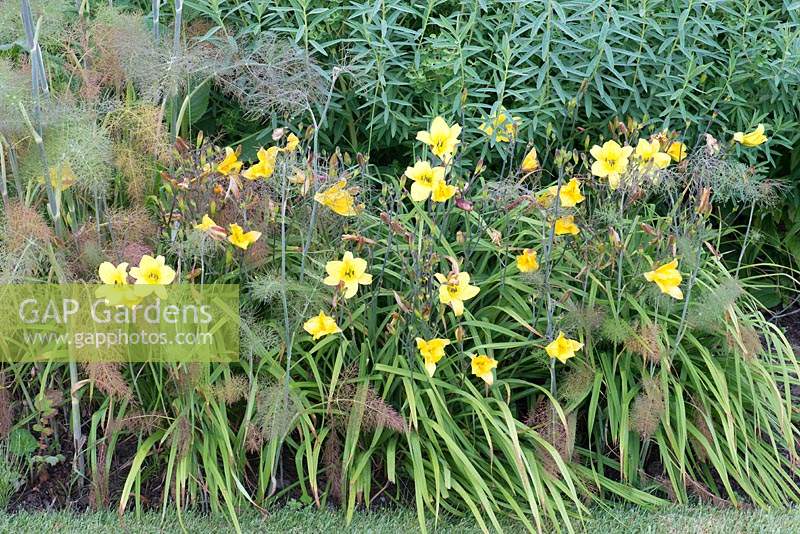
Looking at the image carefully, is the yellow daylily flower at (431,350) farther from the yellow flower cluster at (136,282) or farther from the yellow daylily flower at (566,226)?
the yellow flower cluster at (136,282)

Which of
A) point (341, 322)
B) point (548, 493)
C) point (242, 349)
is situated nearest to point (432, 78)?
point (341, 322)

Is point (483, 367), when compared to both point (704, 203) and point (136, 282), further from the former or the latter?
point (136, 282)

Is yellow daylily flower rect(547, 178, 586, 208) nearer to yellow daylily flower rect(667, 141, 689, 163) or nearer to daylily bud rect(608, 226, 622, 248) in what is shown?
daylily bud rect(608, 226, 622, 248)

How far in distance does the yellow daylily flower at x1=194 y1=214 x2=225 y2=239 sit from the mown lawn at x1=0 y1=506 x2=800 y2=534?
0.89 m

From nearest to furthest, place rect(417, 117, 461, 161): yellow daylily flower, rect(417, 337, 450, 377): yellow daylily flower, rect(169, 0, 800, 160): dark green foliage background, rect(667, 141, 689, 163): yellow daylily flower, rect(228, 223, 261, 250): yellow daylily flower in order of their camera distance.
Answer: rect(228, 223, 261, 250): yellow daylily flower
rect(417, 337, 450, 377): yellow daylily flower
rect(417, 117, 461, 161): yellow daylily flower
rect(667, 141, 689, 163): yellow daylily flower
rect(169, 0, 800, 160): dark green foliage background

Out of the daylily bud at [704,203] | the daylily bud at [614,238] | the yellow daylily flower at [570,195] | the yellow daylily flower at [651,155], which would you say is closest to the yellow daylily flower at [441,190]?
the yellow daylily flower at [570,195]

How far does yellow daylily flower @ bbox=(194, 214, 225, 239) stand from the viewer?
7.77ft

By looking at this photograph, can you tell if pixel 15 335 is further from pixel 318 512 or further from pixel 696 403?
pixel 696 403

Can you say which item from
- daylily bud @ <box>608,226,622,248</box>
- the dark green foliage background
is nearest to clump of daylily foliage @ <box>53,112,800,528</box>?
daylily bud @ <box>608,226,622,248</box>

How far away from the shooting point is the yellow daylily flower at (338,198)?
8.39ft

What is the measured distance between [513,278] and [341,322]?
0.62m

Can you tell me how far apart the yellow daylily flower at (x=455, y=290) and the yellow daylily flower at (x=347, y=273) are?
218 mm

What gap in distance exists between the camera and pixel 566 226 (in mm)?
2820

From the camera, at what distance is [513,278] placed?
307 cm
